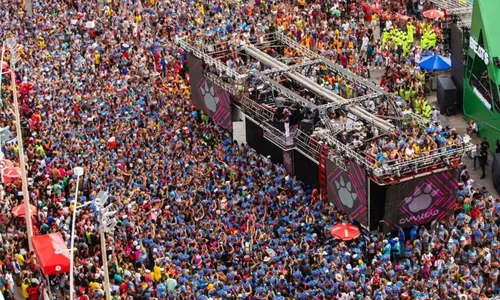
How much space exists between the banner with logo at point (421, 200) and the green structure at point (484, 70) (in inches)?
258

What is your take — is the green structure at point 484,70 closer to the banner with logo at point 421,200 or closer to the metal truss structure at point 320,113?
the metal truss structure at point 320,113

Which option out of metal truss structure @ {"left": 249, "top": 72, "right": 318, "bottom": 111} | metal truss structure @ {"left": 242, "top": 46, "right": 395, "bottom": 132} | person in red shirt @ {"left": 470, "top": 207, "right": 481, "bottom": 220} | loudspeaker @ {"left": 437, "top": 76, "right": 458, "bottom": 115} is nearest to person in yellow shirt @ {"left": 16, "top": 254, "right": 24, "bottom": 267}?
metal truss structure @ {"left": 249, "top": 72, "right": 318, "bottom": 111}

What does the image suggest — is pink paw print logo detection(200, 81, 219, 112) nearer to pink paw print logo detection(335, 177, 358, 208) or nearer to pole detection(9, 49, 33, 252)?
pink paw print logo detection(335, 177, 358, 208)

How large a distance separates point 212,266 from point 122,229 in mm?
3889

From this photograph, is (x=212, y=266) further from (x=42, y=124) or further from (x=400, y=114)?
(x=42, y=124)

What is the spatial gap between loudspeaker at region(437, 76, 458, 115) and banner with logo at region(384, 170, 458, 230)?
36.0 feet

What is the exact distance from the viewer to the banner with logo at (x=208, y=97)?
57.7 meters

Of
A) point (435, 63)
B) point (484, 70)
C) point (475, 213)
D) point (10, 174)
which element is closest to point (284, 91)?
point (484, 70)

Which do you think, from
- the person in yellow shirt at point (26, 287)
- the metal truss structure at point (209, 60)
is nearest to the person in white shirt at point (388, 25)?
the metal truss structure at point (209, 60)

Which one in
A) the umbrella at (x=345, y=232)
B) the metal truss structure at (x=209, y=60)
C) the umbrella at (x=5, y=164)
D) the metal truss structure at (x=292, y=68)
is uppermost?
the metal truss structure at (x=292, y=68)

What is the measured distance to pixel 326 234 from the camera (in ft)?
160

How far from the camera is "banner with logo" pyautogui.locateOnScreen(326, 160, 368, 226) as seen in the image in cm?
4903

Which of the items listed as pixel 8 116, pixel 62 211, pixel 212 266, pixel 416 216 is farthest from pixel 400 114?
pixel 8 116

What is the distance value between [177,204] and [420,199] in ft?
31.3
